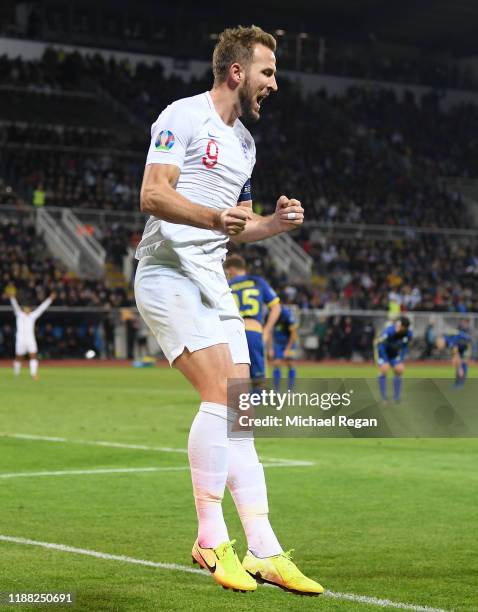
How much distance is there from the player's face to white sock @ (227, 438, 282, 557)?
170 cm

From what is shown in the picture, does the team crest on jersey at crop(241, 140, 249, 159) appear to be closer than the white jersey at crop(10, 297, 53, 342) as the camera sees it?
Yes

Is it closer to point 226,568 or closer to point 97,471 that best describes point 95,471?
point 97,471

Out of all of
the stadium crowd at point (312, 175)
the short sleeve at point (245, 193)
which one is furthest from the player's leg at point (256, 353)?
the stadium crowd at point (312, 175)

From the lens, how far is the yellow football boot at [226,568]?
591 cm

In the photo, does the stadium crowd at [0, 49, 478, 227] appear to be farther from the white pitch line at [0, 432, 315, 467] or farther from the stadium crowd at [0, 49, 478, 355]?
the white pitch line at [0, 432, 315, 467]

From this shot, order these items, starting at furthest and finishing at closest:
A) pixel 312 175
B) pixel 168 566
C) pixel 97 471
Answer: pixel 312 175 → pixel 97 471 → pixel 168 566

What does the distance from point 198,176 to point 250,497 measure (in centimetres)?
163

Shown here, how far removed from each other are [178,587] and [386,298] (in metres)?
40.8

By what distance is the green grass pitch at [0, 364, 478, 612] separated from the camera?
670 cm

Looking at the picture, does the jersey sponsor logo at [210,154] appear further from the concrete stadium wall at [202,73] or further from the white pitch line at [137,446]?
the concrete stadium wall at [202,73]

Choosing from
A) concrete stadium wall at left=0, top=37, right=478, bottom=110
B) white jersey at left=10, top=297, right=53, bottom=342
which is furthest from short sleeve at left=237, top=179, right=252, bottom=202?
concrete stadium wall at left=0, top=37, right=478, bottom=110

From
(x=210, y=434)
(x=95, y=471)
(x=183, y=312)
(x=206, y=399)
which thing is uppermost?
(x=183, y=312)

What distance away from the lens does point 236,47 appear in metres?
6.20

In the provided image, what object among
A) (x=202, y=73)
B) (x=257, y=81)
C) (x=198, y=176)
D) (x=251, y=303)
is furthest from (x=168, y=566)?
(x=202, y=73)
